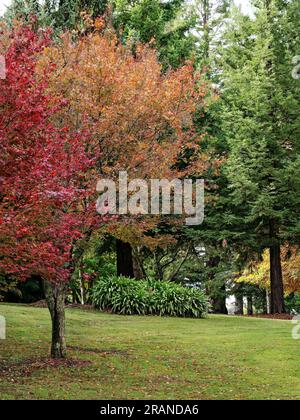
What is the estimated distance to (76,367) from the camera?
1036cm

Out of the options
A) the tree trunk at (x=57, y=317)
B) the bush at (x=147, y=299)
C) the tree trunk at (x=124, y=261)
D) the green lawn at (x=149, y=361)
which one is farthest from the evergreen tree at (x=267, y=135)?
the tree trunk at (x=57, y=317)

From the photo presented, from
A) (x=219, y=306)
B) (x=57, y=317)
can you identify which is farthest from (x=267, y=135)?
(x=57, y=317)

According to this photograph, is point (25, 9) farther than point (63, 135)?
Yes

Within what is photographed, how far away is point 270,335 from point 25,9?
1538 centimetres

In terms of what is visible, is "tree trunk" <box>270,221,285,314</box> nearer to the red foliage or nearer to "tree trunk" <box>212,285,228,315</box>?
"tree trunk" <box>212,285,228,315</box>

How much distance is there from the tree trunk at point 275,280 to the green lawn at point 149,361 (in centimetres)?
587

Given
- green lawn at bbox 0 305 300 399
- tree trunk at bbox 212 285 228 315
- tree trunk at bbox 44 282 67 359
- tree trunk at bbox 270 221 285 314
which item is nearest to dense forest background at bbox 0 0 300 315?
tree trunk at bbox 270 221 285 314

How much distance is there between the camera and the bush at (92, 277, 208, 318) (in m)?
19.7

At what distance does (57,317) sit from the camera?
1108 cm

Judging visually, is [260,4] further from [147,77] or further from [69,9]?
[147,77]

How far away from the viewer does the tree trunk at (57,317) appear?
1102 cm

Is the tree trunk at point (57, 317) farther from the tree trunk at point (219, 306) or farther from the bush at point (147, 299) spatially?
the tree trunk at point (219, 306)

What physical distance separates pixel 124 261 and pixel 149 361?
12.5 metres
